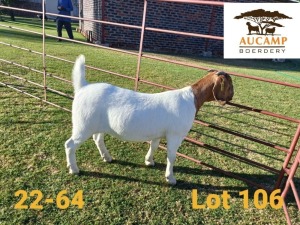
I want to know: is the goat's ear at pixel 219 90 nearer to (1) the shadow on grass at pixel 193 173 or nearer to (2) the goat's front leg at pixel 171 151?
(2) the goat's front leg at pixel 171 151

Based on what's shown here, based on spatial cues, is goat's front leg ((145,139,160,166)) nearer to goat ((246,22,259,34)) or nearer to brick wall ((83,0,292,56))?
goat ((246,22,259,34))

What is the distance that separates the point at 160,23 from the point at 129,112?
33.5 ft

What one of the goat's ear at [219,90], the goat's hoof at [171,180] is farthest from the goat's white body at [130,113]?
the goat's hoof at [171,180]

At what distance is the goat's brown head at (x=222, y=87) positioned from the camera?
310 cm

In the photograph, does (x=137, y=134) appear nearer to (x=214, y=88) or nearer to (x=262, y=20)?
(x=214, y=88)

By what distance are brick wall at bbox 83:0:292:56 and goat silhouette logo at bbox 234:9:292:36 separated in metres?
9.15

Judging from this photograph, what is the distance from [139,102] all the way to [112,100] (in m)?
0.30

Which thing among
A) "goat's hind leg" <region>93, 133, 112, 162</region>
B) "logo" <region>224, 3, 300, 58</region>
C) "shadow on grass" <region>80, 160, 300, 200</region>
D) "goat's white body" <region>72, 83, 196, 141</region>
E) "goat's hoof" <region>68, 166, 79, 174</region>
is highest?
"logo" <region>224, 3, 300, 58</region>

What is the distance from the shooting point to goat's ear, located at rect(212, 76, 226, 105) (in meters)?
3.10

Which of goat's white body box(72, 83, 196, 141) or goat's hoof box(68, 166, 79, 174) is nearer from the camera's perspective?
goat's white body box(72, 83, 196, 141)

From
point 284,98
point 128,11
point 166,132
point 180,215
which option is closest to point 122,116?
point 166,132

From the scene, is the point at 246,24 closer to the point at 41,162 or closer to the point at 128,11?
the point at 41,162

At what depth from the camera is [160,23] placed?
12.3 meters

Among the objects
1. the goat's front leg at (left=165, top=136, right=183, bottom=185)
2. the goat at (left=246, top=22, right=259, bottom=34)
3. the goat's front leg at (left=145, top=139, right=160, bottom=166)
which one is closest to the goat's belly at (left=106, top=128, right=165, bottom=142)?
the goat's front leg at (left=165, top=136, right=183, bottom=185)
